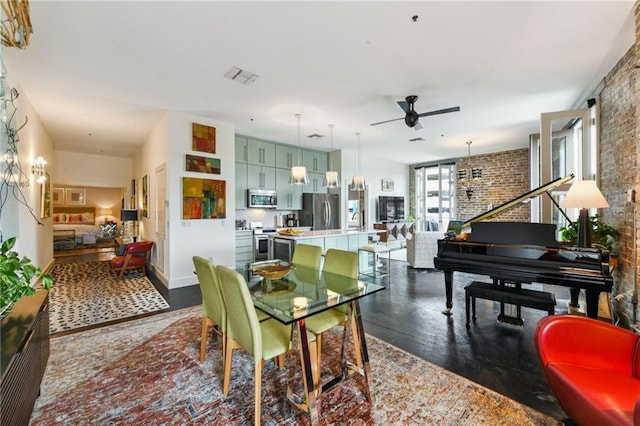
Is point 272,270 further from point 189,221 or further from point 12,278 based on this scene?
point 189,221

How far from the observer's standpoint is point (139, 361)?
94.0 inches

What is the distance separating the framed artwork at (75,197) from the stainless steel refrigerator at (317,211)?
8.29 metres

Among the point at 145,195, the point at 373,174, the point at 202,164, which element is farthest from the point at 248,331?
the point at 373,174

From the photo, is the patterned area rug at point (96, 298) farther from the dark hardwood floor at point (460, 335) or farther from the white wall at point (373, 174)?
the white wall at point (373, 174)

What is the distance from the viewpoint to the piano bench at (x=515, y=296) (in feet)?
8.66

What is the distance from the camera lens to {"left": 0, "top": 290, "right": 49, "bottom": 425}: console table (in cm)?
132

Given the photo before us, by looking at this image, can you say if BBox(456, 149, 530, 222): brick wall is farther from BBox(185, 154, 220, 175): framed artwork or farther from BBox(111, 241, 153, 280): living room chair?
BBox(111, 241, 153, 280): living room chair

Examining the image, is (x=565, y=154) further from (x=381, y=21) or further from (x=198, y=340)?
(x=198, y=340)

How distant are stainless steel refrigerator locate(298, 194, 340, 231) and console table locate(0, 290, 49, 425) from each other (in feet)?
17.4

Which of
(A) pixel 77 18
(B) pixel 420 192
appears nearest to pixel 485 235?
(A) pixel 77 18

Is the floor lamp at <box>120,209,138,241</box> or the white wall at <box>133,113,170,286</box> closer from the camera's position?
the white wall at <box>133,113,170,286</box>

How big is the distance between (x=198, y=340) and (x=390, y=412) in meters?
1.87

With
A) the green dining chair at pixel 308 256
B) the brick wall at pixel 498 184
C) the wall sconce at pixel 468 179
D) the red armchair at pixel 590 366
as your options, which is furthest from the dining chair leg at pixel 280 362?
the wall sconce at pixel 468 179

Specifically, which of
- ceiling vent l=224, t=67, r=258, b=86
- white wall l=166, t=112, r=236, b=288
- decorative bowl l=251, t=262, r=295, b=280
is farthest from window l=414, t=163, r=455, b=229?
decorative bowl l=251, t=262, r=295, b=280
